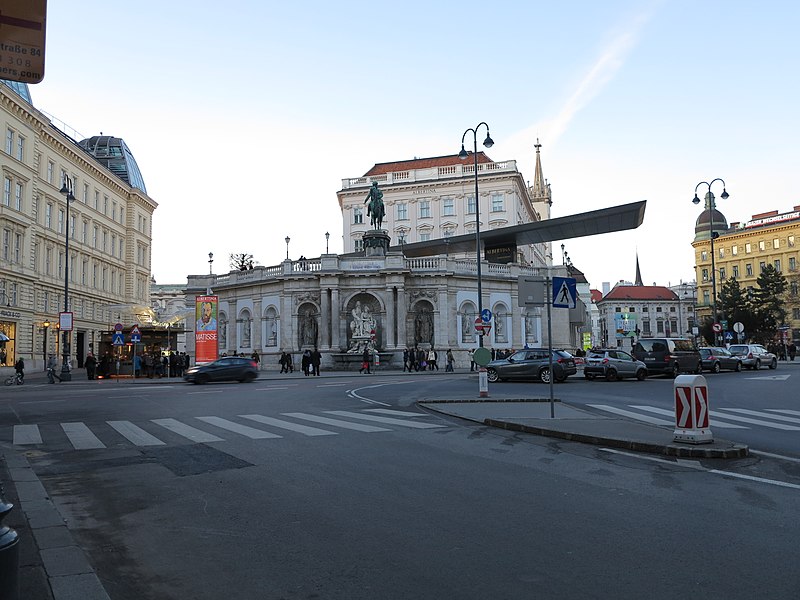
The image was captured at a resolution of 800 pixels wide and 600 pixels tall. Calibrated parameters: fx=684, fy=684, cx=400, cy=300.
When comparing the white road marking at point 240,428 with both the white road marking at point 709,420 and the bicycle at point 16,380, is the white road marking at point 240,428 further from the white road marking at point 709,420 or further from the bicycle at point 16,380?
the bicycle at point 16,380

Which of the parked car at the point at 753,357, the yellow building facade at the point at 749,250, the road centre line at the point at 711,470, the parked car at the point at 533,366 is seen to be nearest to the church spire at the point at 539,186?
the yellow building facade at the point at 749,250

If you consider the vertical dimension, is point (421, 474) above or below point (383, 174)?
below

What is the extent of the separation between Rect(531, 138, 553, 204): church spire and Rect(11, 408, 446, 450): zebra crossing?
→ 356 feet

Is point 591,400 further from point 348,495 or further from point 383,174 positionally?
point 383,174

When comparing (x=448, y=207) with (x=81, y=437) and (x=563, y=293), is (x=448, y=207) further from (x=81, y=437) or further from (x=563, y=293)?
(x=81, y=437)

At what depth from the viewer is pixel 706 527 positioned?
6.02 meters

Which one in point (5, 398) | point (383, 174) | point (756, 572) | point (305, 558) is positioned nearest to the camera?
point (756, 572)

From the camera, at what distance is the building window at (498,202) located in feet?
270

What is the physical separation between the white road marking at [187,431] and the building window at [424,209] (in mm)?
71966

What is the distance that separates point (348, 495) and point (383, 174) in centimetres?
8421

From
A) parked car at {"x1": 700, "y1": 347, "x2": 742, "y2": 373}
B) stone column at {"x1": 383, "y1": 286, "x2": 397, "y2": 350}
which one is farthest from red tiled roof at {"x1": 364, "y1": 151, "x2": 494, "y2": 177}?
parked car at {"x1": 700, "y1": 347, "x2": 742, "y2": 373}

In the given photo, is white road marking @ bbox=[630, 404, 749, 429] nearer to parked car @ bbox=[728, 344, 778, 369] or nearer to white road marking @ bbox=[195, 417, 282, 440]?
white road marking @ bbox=[195, 417, 282, 440]

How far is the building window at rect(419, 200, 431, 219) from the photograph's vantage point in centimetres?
8525

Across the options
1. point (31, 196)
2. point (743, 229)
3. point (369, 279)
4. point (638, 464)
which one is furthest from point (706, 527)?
point (743, 229)
